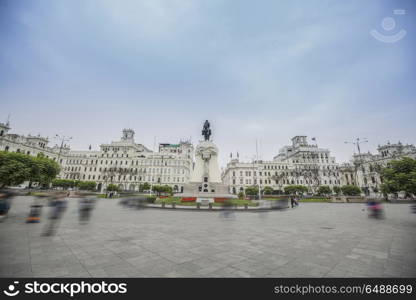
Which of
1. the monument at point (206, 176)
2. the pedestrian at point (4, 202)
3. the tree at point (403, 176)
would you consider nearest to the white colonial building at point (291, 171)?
the monument at point (206, 176)

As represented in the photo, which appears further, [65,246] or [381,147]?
[381,147]

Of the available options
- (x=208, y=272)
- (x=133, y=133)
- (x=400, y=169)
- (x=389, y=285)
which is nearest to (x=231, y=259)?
(x=208, y=272)

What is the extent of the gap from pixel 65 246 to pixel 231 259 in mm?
6059

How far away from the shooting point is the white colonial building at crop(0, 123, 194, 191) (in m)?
75.6

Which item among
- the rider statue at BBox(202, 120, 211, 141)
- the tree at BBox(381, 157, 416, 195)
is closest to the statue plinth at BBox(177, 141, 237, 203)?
the rider statue at BBox(202, 120, 211, 141)

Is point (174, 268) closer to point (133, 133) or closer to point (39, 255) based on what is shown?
point (39, 255)

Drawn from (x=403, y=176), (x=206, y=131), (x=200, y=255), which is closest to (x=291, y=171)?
(x=206, y=131)

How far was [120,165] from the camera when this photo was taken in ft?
264

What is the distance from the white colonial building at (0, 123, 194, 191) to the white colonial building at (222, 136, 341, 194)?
76.6ft

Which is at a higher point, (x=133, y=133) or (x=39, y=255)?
(x=133, y=133)

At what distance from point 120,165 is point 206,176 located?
6020 centimetres

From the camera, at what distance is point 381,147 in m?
83.4

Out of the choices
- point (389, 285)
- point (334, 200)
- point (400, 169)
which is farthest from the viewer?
point (334, 200)

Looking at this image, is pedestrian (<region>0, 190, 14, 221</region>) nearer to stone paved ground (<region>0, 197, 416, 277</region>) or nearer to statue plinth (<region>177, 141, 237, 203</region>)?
stone paved ground (<region>0, 197, 416, 277</region>)
